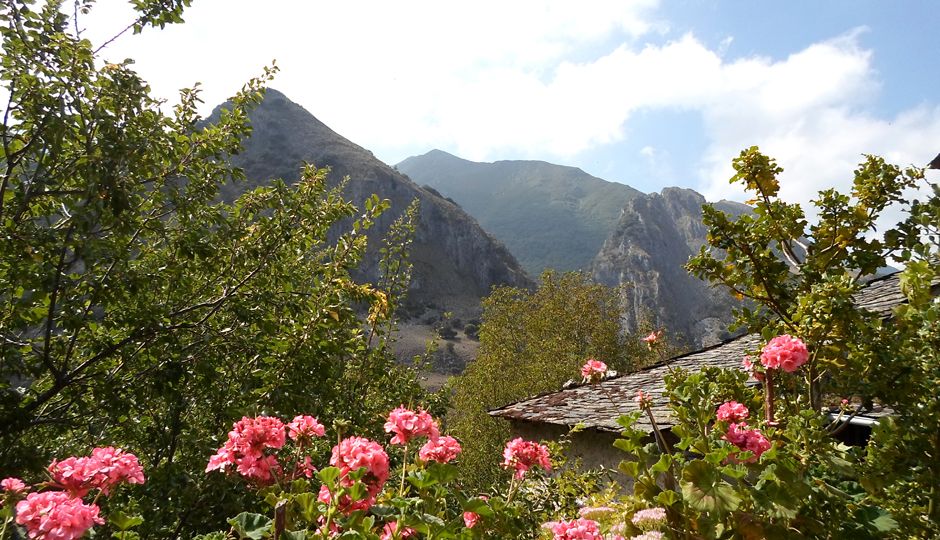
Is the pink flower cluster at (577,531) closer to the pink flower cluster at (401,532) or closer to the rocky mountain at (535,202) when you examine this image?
the pink flower cluster at (401,532)

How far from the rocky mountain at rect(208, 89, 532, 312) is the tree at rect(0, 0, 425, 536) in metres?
77.0

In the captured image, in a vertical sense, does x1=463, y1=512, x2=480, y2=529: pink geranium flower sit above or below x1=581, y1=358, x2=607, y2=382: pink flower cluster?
below

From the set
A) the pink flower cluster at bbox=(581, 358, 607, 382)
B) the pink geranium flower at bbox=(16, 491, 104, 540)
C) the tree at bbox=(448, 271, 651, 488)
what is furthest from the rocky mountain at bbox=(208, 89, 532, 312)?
the pink geranium flower at bbox=(16, 491, 104, 540)

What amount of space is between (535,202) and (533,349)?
140119 millimetres

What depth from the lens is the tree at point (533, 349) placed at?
20.6m

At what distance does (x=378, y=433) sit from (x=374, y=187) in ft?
284

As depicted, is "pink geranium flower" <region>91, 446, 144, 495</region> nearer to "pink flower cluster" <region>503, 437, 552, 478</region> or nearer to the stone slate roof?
"pink flower cluster" <region>503, 437, 552, 478</region>

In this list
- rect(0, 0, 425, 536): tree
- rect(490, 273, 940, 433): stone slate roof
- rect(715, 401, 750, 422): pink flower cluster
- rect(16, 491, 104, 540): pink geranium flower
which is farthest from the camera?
rect(490, 273, 940, 433): stone slate roof

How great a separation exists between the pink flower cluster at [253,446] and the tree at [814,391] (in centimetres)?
131

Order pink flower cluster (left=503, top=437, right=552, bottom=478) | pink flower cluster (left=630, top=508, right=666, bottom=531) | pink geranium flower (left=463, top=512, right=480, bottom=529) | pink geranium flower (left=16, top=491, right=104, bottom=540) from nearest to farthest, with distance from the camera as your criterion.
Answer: pink geranium flower (left=16, top=491, right=104, bottom=540)
pink geranium flower (left=463, top=512, right=480, bottom=529)
pink flower cluster (left=503, top=437, right=552, bottom=478)
pink flower cluster (left=630, top=508, right=666, bottom=531)

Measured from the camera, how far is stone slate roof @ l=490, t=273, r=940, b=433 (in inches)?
324

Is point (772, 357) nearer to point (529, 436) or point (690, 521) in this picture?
point (690, 521)

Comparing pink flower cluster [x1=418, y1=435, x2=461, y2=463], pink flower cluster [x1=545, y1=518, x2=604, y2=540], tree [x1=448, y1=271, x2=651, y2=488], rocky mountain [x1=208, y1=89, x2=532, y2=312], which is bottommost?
tree [x1=448, y1=271, x2=651, y2=488]

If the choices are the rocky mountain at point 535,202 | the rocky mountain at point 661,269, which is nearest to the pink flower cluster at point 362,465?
the rocky mountain at point 661,269
